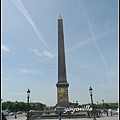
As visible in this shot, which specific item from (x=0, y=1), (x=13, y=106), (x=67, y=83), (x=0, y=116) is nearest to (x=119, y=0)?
(x=0, y=1)

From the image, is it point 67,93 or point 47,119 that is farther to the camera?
A: point 67,93

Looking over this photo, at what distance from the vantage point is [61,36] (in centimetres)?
4656

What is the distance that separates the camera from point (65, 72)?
4466 cm

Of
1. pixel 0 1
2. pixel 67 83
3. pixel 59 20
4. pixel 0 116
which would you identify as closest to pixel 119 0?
pixel 0 1

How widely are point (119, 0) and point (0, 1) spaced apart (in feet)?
8.70

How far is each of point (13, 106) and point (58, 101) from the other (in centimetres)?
4968

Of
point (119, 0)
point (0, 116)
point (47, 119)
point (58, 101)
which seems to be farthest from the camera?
point (58, 101)

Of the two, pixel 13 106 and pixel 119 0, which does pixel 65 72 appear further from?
pixel 13 106

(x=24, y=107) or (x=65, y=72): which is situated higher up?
(x=65, y=72)

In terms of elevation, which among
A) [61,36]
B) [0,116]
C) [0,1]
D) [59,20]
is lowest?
[0,116]

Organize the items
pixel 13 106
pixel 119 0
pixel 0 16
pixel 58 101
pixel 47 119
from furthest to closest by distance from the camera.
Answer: pixel 13 106 < pixel 58 101 < pixel 47 119 < pixel 119 0 < pixel 0 16

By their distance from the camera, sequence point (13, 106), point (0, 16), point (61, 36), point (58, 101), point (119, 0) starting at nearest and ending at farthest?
point (0, 16) → point (119, 0) → point (58, 101) → point (61, 36) → point (13, 106)

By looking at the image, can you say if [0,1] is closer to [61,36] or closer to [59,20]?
[61,36]

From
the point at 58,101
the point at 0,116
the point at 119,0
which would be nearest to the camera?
the point at 0,116
